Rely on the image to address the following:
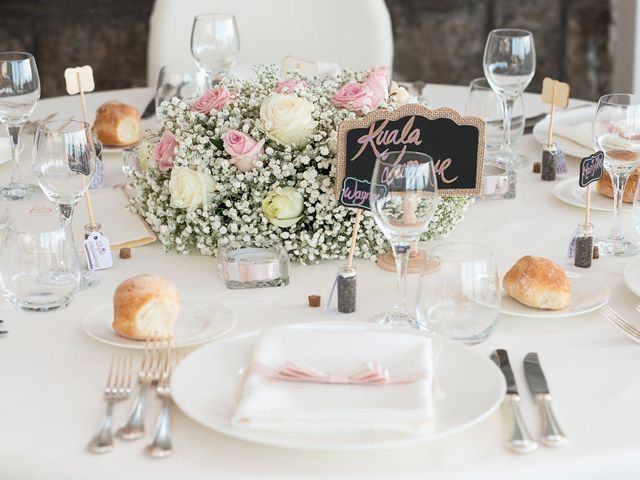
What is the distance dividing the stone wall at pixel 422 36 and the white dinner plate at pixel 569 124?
191cm

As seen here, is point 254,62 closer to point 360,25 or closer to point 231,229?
point 360,25

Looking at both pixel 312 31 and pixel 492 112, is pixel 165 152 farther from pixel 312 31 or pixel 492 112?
pixel 312 31

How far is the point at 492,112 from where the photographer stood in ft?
7.05

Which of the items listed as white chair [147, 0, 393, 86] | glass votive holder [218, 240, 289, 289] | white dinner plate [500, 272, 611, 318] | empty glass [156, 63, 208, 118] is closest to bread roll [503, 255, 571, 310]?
white dinner plate [500, 272, 611, 318]

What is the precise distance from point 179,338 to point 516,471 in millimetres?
481

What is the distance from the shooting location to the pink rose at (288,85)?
66.6 inches

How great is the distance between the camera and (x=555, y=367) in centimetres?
125

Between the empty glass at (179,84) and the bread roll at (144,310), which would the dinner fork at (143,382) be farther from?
the empty glass at (179,84)

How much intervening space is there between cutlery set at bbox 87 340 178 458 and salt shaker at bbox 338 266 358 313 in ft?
0.87

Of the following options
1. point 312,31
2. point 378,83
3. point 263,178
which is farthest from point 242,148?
point 312,31

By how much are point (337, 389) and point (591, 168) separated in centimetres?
67

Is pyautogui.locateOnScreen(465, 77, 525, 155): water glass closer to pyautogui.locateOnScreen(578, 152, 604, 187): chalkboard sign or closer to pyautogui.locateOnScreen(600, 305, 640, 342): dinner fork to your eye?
pyautogui.locateOnScreen(578, 152, 604, 187): chalkboard sign

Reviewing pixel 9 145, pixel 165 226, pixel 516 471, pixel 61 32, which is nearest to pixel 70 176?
pixel 165 226

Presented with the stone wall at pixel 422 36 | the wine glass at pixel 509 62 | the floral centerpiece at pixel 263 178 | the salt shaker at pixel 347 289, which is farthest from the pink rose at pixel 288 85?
the stone wall at pixel 422 36
